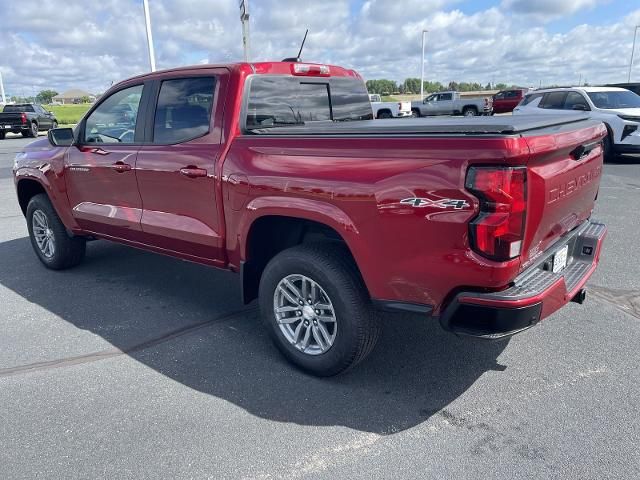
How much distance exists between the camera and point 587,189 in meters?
3.25

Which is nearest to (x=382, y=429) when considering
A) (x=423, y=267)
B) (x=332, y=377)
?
(x=332, y=377)

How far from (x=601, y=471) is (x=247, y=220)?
2338 mm

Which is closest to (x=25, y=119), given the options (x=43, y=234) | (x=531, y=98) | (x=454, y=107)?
(x=531, y=98)

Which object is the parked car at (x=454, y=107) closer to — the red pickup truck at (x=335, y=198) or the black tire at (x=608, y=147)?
the black tire at (x=608, y=147)

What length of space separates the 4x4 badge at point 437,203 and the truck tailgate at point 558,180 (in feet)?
1.11

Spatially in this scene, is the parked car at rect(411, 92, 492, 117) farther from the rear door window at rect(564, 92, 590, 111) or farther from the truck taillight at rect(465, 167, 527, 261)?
the truck taillight at rect(465, 167, 527, 261)

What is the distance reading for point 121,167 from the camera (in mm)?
4273

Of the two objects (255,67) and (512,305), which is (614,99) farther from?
(512,305)

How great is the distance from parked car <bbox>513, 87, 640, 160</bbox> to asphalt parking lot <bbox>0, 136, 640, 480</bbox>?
888cm

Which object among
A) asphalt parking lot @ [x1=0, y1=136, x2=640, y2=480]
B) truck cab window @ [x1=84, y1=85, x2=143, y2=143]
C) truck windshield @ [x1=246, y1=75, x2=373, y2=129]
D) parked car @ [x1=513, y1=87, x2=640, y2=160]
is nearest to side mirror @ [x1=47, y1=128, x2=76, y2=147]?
truck cab window @ [x1=84, y1=85, x2=143, y2=143]

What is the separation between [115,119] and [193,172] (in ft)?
4.59

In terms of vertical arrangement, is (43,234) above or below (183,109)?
below

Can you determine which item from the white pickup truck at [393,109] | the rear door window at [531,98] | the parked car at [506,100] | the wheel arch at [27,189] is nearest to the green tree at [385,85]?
the parked car at [506,100]

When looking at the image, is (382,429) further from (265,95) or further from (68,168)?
(68,168)
